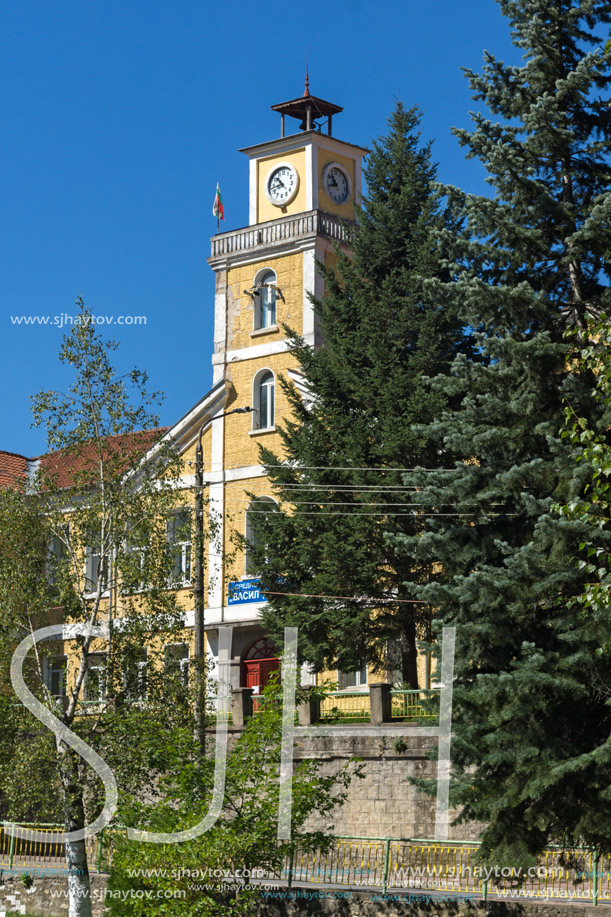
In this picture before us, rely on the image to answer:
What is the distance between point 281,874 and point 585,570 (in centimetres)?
837

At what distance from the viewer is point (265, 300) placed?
3719 cm

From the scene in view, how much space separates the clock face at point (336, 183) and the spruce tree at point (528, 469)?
19110 millimetres

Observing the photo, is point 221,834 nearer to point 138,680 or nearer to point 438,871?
point 438,871

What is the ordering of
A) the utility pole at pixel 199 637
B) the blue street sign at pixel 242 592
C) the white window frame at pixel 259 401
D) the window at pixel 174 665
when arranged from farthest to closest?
1. the white window frame at pixel 259 401
2. the blue street sign at pixel 242 592
3. the window at pixel 174 665
4. the utility pole at pixel 199 637

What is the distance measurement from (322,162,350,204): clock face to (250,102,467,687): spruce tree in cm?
700

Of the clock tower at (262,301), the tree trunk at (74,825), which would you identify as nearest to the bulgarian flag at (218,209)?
the clock tower at (262,301)

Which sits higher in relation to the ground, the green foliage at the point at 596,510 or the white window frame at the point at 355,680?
the green foliage at the point at 596,510

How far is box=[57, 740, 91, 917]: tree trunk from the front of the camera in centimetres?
2005

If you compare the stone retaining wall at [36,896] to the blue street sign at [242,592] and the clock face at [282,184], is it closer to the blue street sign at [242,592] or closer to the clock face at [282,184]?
the blue street sign at [242,592]

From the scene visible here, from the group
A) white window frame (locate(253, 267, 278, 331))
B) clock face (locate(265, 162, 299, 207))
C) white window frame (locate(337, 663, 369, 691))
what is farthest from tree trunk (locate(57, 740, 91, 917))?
clock face (locate(265, 162, 299, 207))

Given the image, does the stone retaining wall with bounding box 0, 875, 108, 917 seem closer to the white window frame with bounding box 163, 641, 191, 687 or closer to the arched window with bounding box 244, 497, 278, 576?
the white window frame with bounding box 163, 641, 191, 687

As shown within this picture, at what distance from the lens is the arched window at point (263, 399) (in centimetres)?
3647

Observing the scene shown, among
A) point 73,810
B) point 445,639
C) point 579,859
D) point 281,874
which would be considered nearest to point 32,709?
point 73,810

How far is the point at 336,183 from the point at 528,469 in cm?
2267
